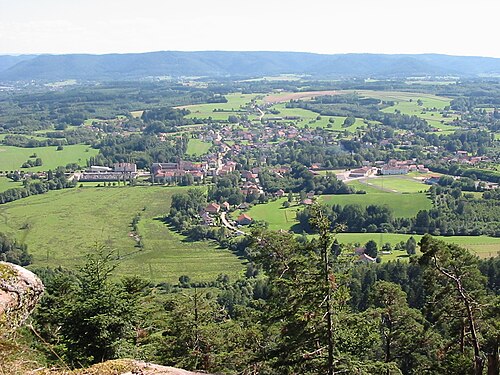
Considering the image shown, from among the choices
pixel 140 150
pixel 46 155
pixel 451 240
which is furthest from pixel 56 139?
pixel 451 240

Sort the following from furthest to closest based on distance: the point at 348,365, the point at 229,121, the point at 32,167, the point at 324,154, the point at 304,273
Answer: the point at 229,121 → the point at 324,154 → the point at 32,167 → the point at 304,273 → the point at 348,365

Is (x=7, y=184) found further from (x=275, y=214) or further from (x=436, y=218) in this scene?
(x=436, y=218)

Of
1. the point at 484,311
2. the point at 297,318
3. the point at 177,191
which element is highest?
the point at 297,318

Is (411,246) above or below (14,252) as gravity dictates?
above

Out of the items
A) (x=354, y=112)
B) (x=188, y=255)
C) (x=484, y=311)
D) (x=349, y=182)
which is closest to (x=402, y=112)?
(x=354, y=112)

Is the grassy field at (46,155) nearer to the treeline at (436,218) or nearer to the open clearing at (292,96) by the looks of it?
the treeline at (436,218)

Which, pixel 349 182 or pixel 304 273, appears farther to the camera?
pixel 349 182

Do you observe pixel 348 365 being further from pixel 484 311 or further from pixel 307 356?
pixel 484 311
